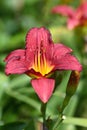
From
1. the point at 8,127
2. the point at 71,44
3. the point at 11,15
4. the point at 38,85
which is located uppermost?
the point at 11,15

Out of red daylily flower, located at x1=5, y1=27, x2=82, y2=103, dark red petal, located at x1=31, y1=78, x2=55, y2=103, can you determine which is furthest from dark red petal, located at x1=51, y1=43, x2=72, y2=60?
dark red petal, located at x1=31, y1=78, x2=55, y2=103

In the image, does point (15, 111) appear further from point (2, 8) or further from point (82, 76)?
point (2, 8)

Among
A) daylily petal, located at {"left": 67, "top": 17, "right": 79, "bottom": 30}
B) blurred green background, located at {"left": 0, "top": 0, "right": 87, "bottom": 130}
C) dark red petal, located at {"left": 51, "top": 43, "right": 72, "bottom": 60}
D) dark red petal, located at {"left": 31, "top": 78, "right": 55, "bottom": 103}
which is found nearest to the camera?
dark red petal, located at {"left": 31, "top": 78, "right": 55, "bottom": 103}

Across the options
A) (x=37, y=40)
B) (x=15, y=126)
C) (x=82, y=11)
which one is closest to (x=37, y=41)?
(x=37, y=40)

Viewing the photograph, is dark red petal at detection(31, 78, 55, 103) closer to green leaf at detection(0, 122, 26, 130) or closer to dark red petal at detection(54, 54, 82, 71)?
dark red petal at detection(54, 54, 82, 71)

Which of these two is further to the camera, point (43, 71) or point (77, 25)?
point (77, 25)

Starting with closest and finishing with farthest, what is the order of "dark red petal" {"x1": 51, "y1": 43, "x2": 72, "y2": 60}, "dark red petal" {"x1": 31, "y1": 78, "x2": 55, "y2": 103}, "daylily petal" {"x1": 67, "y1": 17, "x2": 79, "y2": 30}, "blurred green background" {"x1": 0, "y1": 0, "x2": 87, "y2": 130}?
"dark red petal" {"x1": 31, "y1": 78, "x2": 55, "y2": 103} → "dark red petal" {"x1": 51, "y1": 43, "x2": 72, "y2": 60} → "blurred green background" {"x1": 0, "y1": 0, "x2": 87, "y2": 130} → "daylily petal" {"x1": 67, "y1": 17, "x2": 79, "y2": 30}

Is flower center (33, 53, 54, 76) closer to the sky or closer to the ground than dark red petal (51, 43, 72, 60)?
closer to the ground

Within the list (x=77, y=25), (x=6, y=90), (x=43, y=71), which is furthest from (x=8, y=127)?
(x=77, y=25)
